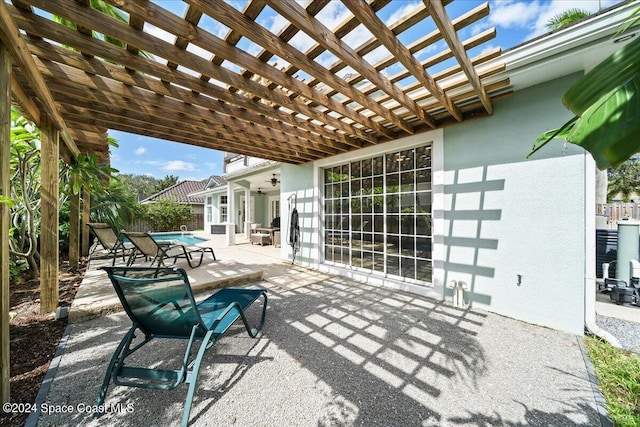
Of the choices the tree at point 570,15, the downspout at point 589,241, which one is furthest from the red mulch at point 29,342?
the tree at point 570,15

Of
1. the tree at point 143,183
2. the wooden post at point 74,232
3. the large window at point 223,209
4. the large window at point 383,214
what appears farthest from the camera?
the tree at point 143,183

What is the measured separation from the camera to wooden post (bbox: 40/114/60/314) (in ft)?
10.4

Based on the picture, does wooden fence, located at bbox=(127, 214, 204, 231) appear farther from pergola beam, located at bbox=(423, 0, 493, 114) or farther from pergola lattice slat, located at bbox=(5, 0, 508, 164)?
pergola beam, located at bbox=(423, 0, 493, 114)

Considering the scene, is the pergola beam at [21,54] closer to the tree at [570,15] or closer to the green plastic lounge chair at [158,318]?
the green plastic lounge chair at [158,318]

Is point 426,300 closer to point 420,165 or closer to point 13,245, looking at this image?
point 420,165

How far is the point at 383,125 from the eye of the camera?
4.45m

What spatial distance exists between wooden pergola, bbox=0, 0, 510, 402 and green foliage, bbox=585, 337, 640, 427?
3190mm

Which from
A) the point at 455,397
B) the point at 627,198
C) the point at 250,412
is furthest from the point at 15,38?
the point at 627,198

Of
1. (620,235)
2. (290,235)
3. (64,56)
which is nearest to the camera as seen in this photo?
(64,56)

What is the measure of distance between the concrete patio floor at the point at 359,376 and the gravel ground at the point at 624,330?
0.52 metres

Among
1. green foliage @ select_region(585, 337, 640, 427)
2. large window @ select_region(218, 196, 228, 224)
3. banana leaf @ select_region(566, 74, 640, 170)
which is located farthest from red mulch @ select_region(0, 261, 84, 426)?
large window @ select_region(218, 196, 228, 224)

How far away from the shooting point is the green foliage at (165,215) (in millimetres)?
15617

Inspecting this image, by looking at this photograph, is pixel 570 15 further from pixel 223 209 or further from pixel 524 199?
pixel 223 209

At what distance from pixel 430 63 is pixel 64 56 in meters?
3.52
